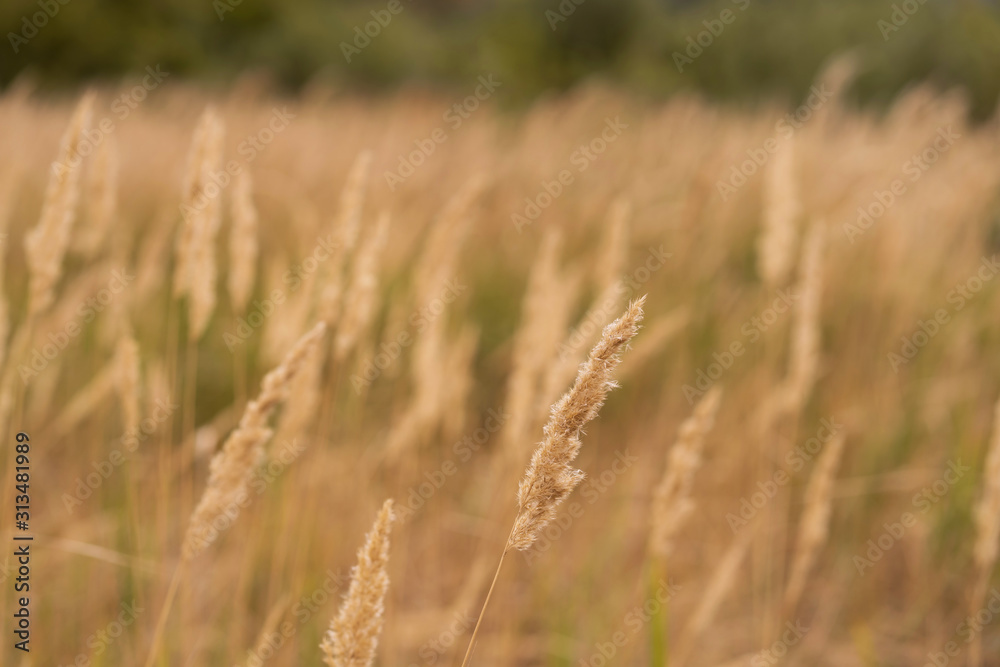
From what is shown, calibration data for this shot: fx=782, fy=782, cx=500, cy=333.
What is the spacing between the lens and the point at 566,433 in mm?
601

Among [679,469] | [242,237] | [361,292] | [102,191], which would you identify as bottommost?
[679,469]

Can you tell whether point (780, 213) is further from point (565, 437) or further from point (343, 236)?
point (565, 437)

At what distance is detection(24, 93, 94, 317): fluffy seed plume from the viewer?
0.92 meters

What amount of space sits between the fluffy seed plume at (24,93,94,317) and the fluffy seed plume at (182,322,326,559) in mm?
419

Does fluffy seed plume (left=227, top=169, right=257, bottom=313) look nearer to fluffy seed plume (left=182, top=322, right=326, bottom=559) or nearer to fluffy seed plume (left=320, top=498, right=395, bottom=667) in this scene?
fluffy seed plume (left=182, top=322, right=326, bottom=559)

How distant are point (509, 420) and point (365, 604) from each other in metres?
0.73

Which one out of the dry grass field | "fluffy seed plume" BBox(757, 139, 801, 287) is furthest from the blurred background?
"fluffy seed plume" BBox(757, 139, 801, 287)

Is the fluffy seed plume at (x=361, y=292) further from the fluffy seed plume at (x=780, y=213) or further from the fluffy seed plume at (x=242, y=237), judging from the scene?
the fluffy seed plume at (x=780, y=213)

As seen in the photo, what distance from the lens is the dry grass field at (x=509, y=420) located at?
111cm

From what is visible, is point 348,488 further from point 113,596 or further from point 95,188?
point 95,188

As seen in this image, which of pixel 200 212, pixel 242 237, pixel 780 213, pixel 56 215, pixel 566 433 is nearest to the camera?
pixel 566 433

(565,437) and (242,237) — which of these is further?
(242,237)

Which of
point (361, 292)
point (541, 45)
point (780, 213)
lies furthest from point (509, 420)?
point (541, 45)

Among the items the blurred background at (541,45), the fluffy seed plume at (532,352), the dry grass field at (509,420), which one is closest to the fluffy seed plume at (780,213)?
the dry grass field at (509,420)
